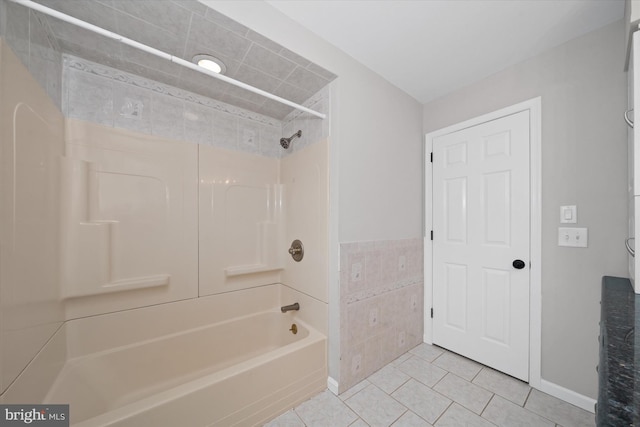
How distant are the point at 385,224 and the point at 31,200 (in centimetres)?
201

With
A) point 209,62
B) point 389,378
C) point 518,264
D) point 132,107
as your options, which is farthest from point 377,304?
point 132,107

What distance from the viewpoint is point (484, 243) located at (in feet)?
6.20

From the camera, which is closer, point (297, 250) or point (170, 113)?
point (170, 113)

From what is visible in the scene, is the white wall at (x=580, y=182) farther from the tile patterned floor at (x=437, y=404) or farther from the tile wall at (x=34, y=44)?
the tile wall at (x=34, y=44)

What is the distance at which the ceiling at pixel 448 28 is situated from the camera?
1317 millimetres

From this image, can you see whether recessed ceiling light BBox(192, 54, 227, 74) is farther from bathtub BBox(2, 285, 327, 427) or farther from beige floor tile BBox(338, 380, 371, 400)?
beige floor tile BBox(338, 380, 371, 400)

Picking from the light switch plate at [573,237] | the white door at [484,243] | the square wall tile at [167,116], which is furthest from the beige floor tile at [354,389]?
the square wall tile at [167,116]

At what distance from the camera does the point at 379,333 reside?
1.86 meters

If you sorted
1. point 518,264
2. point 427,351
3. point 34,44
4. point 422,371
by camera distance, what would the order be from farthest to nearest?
point 427,351 → point 422,371 → point 518,264 → point 34,44

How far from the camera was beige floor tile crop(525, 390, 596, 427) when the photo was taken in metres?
1.35

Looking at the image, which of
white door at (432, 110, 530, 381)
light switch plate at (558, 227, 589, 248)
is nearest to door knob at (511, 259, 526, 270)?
white door at (432, 110, 530, 381)

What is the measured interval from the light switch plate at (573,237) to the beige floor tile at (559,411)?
0.99 metres

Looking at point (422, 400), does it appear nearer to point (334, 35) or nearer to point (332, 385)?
point (332, 385)

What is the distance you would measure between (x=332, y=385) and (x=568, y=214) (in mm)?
1917
